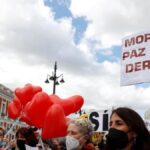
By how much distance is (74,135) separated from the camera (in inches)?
164

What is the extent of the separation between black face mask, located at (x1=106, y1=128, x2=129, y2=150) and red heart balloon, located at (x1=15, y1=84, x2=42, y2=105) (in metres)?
3.88

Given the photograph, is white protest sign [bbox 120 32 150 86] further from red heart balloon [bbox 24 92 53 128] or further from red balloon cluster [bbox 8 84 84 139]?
red heart balloon [bbox 24 92 53 128]

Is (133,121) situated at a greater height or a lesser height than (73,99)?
lesser

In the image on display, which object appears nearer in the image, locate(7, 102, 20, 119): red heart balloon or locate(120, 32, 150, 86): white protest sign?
locate(7, 102, 20, 119): red heart balloon

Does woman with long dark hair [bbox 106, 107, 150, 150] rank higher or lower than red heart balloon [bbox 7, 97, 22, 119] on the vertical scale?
lower

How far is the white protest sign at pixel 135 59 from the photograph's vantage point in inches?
308

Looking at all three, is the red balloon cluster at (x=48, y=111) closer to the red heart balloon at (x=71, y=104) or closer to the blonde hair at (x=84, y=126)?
the red heart balloon at (x=71, y=104)

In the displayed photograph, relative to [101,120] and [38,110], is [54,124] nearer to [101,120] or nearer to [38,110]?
[38,110]

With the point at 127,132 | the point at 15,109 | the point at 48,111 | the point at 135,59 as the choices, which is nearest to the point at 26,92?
the point at 15,109

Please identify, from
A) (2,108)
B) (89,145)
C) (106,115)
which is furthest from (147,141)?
(2,108)

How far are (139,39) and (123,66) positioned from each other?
2.01 ft

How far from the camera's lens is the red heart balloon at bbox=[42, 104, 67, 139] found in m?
5.09

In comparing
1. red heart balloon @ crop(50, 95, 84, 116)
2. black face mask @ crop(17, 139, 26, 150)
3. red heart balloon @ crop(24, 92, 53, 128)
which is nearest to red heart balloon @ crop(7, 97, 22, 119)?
black face mask @ crop(17, 139, 26, 150)

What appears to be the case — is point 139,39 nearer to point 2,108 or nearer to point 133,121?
point 133,121
